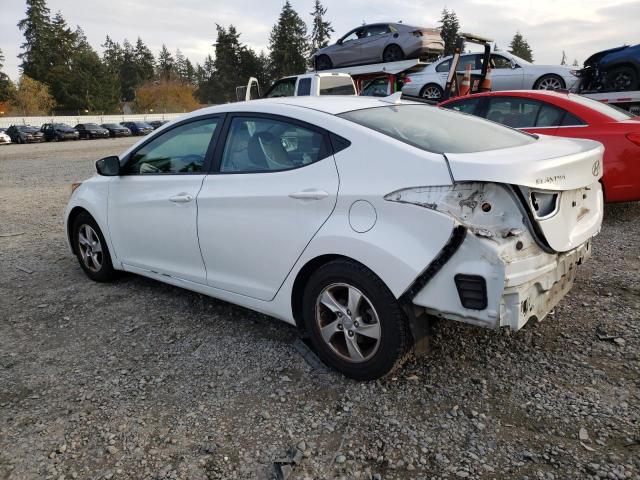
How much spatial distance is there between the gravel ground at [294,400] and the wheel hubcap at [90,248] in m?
0.65

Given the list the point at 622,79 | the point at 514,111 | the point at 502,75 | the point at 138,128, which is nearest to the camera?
the point at 514,111

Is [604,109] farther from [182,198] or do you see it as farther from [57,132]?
[57,132]

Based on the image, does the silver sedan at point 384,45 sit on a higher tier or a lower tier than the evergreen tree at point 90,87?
lower

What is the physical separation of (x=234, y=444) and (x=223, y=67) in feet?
245

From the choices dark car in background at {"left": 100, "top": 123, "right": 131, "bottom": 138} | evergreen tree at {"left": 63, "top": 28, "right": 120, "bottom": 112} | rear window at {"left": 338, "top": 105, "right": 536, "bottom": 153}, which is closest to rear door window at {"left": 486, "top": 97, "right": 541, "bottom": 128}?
rear window at {"left": 338, "top": 105, "right": 536, "bottom": 153}

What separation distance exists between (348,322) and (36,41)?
86.1m

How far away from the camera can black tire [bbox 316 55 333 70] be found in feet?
53.0

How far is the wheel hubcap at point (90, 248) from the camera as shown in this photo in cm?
459

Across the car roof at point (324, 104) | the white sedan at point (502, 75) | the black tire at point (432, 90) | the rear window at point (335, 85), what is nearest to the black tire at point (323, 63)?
the white sedan at point (502, 75)

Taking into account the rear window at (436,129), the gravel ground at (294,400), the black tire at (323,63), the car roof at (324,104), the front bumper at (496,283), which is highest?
the black tire at (323,63)

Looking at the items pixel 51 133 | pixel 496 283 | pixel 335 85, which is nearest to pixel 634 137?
pixel 496 283

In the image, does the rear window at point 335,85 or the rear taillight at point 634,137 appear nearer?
the rear taillight at point 634,137

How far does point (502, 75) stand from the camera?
12.8m

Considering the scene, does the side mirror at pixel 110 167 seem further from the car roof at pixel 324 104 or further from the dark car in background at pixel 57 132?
the dark car in background at pixel 57 132
